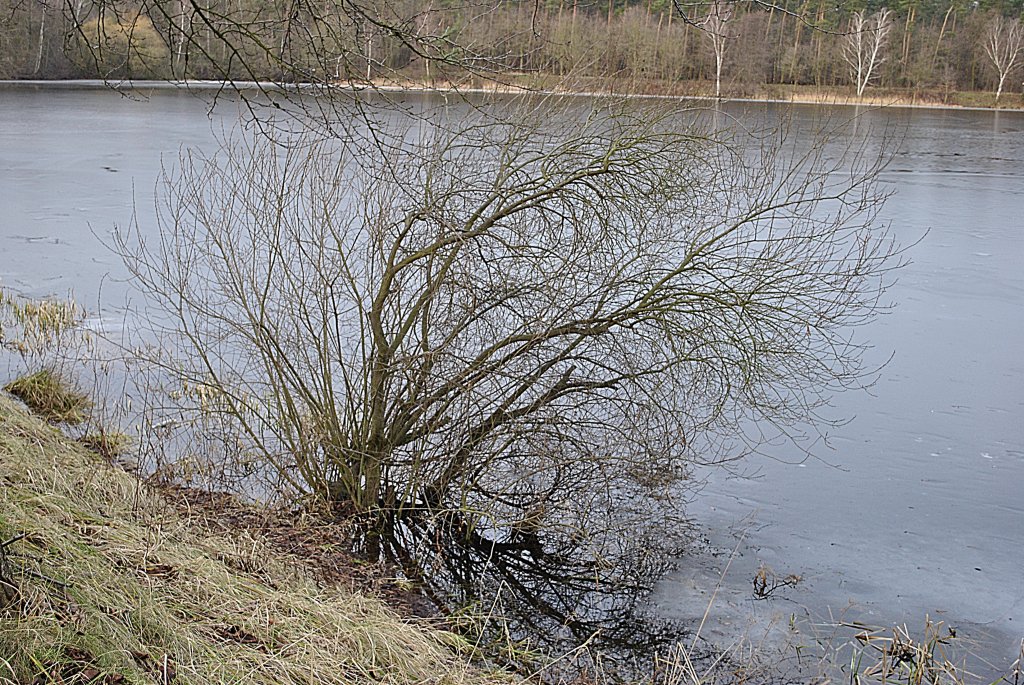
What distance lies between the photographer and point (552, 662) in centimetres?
548

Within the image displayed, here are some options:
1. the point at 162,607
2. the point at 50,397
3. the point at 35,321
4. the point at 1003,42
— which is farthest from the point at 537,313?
the point at 1003,42

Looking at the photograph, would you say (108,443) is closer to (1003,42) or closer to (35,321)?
(35,321)

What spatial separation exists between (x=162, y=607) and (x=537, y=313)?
350cm

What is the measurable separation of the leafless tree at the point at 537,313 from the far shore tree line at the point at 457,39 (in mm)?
548

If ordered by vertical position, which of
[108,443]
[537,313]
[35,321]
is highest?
[537,313]

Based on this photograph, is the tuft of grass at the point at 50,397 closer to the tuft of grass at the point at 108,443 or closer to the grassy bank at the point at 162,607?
the tuft of grass at the point at 108,443

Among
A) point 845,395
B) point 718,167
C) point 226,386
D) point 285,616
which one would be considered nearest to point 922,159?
point 845,395

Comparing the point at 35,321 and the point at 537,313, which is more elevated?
the point at 537,313

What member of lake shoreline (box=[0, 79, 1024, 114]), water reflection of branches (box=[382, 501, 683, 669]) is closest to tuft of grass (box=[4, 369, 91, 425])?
lake shoreline (box=[0, 79, 1024, 114])

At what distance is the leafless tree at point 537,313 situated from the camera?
670cm

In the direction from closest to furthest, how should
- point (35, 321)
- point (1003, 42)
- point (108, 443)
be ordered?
point (108, 443) → point (35, 321) → point (1003, 42)

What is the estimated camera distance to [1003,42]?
41.2 metres

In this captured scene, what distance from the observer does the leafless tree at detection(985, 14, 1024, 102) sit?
41.0 m

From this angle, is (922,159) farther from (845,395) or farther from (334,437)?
(334,437)
